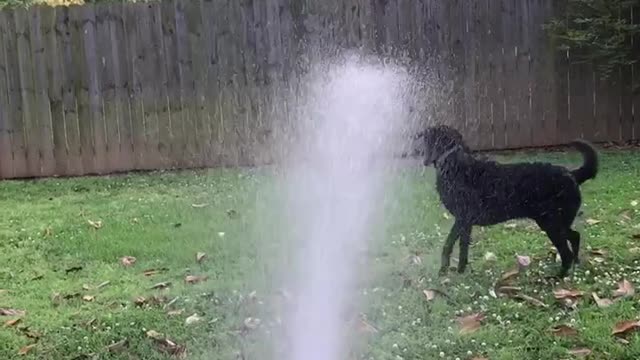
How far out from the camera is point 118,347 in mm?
3959

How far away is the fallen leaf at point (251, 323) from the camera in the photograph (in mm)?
4116

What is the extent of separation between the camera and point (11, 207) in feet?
24.1

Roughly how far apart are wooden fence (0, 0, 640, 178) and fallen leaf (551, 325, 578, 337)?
17.3ft

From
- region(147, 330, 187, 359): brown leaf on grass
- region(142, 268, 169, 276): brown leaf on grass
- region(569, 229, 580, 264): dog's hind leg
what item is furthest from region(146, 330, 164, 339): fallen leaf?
region(569, 229, 580, 264): dog's hind leg

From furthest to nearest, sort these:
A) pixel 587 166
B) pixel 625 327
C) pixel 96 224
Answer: pixel 96 224, pixel 587 166, pixel 625 327

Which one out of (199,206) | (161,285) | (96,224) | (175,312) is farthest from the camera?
(199,206)

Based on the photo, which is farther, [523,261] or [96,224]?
[96,224]

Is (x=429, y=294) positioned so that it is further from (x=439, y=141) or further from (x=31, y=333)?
(x=31, y=333)

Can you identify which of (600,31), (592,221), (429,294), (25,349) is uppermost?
(600,31)

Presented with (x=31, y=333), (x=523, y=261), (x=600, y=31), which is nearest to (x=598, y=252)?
(x=523, y=261)

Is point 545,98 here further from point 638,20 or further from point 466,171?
point 466,171

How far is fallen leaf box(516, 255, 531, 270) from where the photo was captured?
15.2ft

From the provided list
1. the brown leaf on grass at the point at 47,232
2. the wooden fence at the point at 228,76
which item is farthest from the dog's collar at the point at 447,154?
the wooden fence at the point at 228,76

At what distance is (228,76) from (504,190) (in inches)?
194
